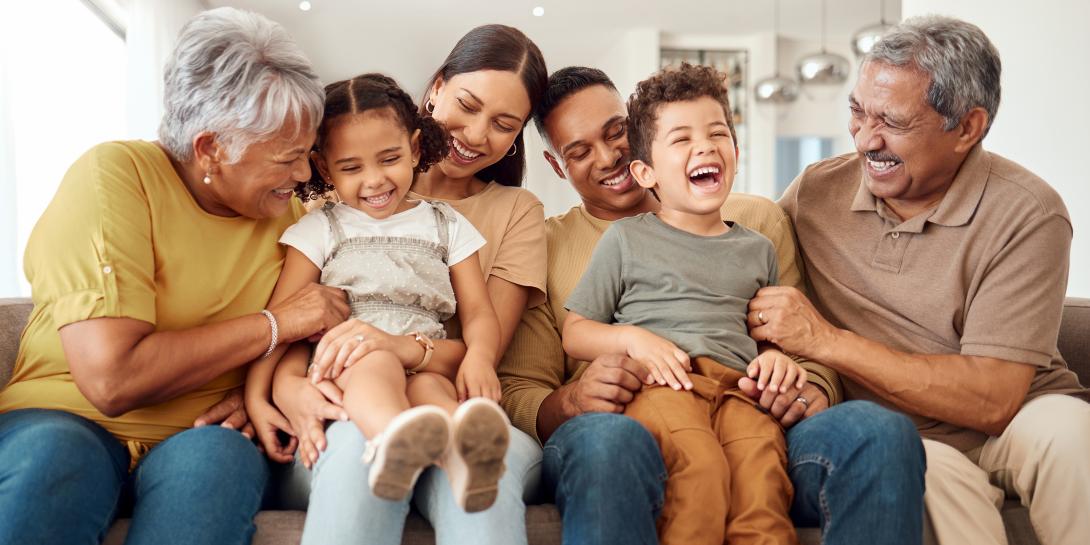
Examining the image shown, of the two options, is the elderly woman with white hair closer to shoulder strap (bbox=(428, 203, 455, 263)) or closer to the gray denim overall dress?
the gray denim overall dress

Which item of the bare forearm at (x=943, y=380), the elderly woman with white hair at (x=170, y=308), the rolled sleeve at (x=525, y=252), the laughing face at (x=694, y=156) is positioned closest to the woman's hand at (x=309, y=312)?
the elderly woman with white hair at (x=170, y=308)

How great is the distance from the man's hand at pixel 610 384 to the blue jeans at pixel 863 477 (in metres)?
0.31

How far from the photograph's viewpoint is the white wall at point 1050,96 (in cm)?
353

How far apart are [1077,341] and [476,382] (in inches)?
54.5

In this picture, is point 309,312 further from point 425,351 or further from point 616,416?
point 616,416

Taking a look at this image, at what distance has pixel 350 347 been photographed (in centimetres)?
153

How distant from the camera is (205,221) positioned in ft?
5.37

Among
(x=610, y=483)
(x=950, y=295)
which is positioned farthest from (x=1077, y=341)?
(x=610, y=483)

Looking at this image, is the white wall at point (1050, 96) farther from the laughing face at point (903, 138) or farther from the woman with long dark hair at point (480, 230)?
the woman with long dark hair at point (480, 230)

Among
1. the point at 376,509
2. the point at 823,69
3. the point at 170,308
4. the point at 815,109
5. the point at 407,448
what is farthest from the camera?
the point at 815,109

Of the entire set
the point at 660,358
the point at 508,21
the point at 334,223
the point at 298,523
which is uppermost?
the point at 508,21

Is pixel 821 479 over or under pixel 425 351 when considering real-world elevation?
under

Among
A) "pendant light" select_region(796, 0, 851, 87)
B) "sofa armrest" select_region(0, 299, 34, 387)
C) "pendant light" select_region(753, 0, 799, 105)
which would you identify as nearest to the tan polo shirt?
"sofa armrest" select_region(0, 299, 34, 387)

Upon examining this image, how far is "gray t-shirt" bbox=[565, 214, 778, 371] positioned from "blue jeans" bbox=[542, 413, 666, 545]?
0.30 metres
